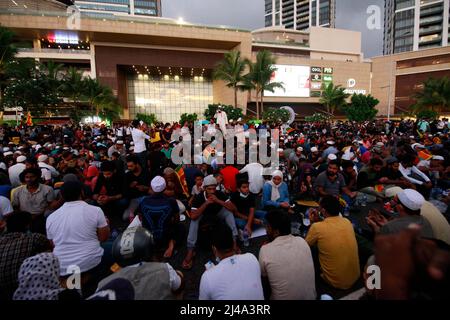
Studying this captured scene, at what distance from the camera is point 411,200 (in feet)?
9.63

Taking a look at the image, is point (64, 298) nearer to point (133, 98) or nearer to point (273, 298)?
point (273, 298)

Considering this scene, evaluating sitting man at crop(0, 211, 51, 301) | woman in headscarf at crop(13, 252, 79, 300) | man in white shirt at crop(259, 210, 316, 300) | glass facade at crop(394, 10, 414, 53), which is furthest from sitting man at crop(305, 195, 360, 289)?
glass facade at crop(394, 10, 414, 53)

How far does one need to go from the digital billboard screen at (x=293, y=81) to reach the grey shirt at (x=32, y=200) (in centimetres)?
4947

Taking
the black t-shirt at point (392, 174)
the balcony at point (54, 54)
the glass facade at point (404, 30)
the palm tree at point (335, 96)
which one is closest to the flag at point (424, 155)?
the black t-shirt at point (392, 174)

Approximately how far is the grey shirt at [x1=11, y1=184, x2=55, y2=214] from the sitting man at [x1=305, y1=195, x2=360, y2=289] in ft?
14.1

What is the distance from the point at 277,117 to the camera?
103ft

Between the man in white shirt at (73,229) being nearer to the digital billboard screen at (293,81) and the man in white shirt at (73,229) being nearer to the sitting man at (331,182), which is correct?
the sitting man at (331,182)

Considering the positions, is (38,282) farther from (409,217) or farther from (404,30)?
(404,30)

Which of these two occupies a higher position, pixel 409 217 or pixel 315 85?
pixel 315 85

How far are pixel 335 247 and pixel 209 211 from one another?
1929 mm

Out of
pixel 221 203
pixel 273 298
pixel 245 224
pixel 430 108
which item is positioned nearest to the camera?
pixel 273 298

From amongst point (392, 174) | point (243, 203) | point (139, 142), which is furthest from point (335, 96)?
point (243, 203)

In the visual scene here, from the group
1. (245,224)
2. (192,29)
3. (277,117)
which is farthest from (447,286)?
(192,29)
